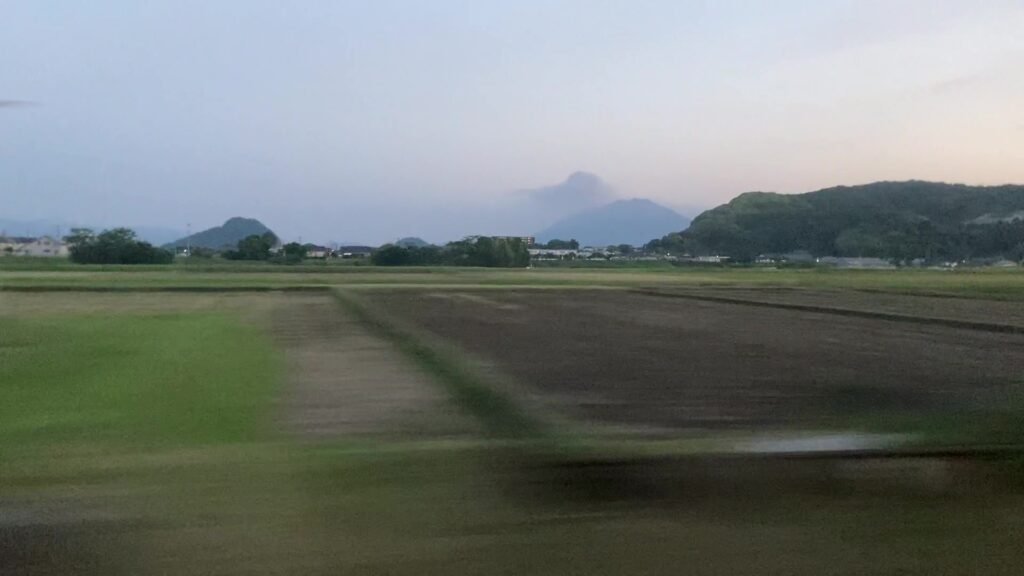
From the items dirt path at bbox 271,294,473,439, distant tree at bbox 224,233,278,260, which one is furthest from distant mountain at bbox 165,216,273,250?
dirt path at bbox 271,294,473,439

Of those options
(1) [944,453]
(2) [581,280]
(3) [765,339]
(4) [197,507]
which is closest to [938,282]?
(3) [765,339]

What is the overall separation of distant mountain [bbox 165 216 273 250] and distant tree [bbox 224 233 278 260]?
39 cm

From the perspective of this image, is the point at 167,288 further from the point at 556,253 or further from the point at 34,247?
the point at 556,253

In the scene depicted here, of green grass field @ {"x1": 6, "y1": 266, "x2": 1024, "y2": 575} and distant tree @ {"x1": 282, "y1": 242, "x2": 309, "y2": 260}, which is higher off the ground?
distant tree @ {"x1": 282, "y1": 242, "x2": 309, "y2": 260}

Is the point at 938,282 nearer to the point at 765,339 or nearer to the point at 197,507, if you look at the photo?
the point at 765,339

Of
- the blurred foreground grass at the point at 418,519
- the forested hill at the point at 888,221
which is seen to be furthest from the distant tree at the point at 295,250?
the blurred foreground grass at the point at 418,519

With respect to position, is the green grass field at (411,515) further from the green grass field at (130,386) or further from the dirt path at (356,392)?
the dirt path at (356,392)

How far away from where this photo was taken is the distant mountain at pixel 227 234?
78.0 ft

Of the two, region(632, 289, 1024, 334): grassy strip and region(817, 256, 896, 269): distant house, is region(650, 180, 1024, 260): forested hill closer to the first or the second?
region(817, 256, 896, 269): distant house

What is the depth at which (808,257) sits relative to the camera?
1798cm

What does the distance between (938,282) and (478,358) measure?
39.9 ft

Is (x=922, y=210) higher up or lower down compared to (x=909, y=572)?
higher up

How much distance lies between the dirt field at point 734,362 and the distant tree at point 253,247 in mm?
4484

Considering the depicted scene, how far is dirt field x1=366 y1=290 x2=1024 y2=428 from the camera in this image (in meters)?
9.15
